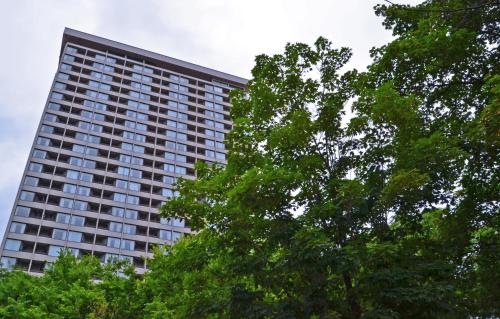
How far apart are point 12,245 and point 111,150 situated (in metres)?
24.4

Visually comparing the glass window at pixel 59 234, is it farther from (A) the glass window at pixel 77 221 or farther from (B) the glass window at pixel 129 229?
(B) the glass window at pixel 129 229

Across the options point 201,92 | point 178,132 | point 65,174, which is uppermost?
point 201,92

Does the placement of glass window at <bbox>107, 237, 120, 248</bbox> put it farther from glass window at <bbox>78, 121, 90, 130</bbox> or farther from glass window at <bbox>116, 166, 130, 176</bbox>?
glass window at <bbox>78, 121, 90, 130</bbox>

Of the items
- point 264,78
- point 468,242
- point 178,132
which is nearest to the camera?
point 468,242

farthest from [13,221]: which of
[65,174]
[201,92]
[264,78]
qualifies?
[264,78]

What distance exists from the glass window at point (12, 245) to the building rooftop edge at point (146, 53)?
47.1 m

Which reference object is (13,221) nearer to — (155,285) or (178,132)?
(178,132)

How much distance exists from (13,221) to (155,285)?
183 feet

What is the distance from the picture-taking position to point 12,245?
61.3 metres

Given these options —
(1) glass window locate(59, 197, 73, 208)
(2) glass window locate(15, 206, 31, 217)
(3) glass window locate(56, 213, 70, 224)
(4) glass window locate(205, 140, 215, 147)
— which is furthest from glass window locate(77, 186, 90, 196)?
(4) glass window locate(205, 140, 215, 147)

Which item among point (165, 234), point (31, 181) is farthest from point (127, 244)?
point (31, 181)

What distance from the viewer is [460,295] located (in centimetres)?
945

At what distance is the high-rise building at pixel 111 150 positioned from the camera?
66562 mm

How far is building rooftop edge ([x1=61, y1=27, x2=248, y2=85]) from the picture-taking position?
91.9 metres
